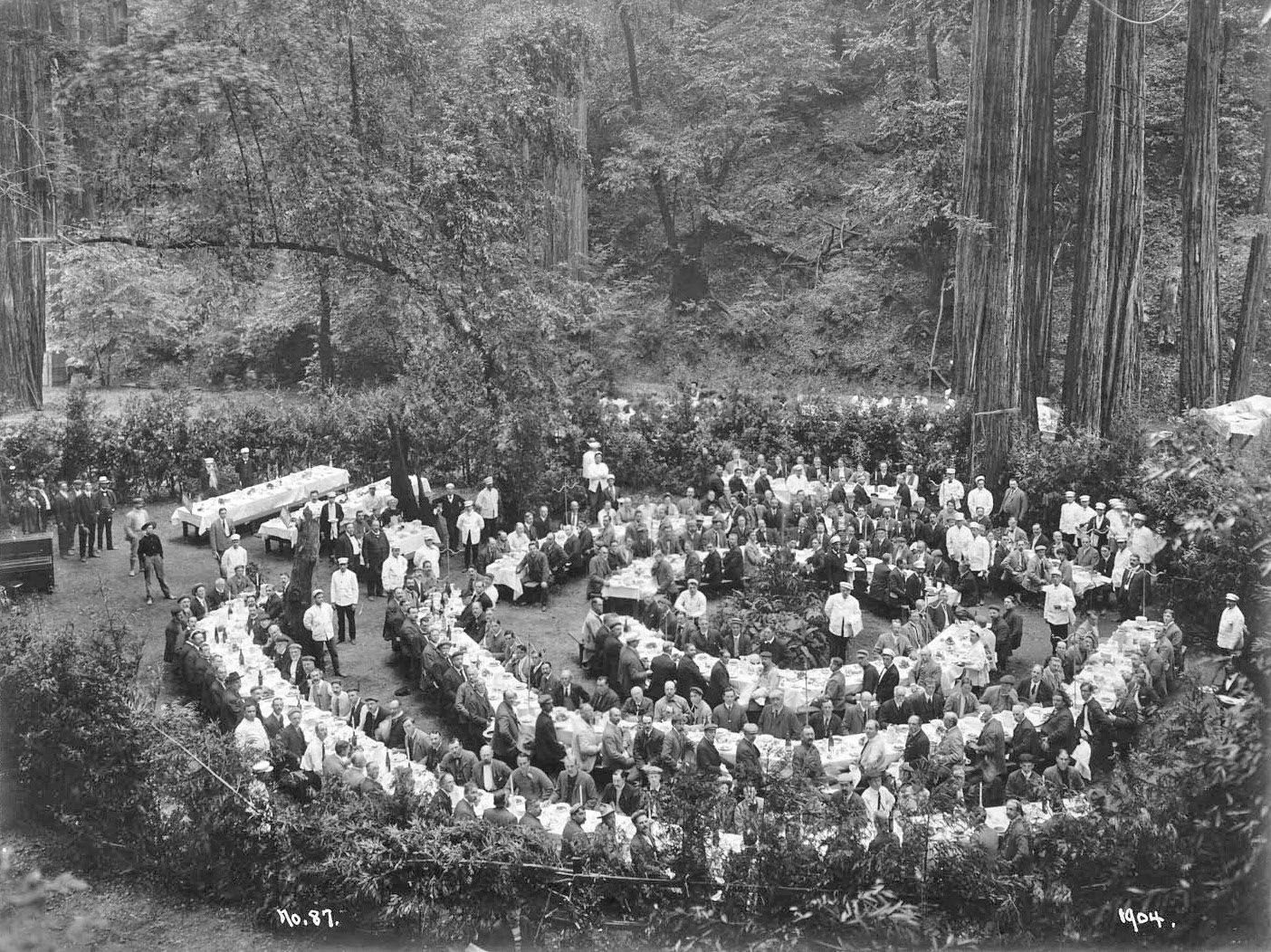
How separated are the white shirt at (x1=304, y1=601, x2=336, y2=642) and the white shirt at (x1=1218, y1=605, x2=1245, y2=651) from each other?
12.3m

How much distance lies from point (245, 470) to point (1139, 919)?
19.5 meters

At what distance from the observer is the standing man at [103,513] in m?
20.8

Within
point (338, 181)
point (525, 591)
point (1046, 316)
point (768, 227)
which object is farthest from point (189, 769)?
point (768, 227)

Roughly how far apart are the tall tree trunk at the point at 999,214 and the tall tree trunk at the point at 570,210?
960 cm

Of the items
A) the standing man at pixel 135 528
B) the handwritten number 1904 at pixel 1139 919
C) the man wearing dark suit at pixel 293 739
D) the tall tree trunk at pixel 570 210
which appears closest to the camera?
the handwritten number 1904 at pixel 1139 919

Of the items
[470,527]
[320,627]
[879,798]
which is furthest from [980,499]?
[320,627]

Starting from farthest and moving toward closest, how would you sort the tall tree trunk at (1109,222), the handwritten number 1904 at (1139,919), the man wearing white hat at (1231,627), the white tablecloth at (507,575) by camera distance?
the tall tree trunk at (1109,222), the white tablecloth at (507,575), the man wearing white hat at (1231,627), the handwritten number 1904 at (1139,919)

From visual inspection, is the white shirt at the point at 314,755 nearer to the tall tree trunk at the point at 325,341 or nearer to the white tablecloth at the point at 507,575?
the white tablecloth at the point at 507,575

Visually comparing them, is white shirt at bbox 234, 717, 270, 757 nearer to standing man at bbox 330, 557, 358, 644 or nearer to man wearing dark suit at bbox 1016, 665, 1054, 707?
standing man at bbox 330, 557, 358, 644

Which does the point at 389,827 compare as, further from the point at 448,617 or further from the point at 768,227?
the point at 768,227

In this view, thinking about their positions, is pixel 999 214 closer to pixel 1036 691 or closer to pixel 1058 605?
pixel 1058 605

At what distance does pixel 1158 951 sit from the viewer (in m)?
8.69

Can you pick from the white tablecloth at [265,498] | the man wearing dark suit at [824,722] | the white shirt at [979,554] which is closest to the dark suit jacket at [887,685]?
the man wearing dark suit at [824,722]

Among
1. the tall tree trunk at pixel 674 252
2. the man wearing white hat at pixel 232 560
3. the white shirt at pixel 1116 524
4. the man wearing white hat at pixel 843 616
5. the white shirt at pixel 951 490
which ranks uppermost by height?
the tall tree trunk at pixel 674 252
